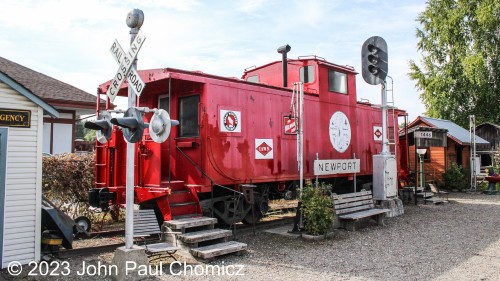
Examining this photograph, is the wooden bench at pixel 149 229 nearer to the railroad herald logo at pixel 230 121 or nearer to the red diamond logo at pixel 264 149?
the railroad herald logo at pixel 230 121

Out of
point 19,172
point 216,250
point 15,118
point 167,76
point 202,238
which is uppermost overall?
point 167,76

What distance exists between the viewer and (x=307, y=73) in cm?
1070

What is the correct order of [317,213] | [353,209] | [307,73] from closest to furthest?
[317,213] → [353,209] → [307,73]

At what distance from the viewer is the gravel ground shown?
229 inches

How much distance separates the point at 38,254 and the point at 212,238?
9.00ft

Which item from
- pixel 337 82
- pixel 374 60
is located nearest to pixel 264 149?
pixel 337 82

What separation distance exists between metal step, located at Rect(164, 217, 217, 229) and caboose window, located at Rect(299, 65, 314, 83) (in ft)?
16.6

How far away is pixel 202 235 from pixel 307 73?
5717 mm

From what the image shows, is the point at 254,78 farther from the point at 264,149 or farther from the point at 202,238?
the point at 202,238

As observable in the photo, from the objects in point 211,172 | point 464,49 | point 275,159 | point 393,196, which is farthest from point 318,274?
point 464,49

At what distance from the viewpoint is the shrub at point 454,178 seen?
770 inches

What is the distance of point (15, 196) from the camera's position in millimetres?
6188

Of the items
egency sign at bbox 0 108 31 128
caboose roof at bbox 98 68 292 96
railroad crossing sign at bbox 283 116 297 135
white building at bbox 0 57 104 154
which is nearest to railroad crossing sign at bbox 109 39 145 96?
caboose roof at bbox 98 68 292 96

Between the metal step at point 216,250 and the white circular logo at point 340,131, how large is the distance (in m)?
4.90
